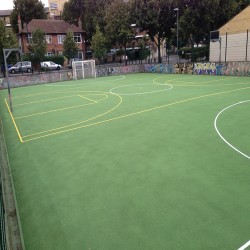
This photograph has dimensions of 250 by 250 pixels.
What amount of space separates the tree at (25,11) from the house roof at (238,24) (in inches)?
1699

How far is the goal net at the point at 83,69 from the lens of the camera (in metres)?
34.7

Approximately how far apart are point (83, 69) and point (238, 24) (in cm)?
2047

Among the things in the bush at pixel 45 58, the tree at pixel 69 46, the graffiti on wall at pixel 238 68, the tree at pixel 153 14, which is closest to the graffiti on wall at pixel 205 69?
the graffiti on wall at pixel 238 68

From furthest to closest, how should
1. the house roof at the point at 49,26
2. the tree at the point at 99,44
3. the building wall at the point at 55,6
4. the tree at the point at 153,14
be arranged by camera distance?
the building wall at the point at 55,6 < the house roof at the point at 49,26 < the tree at the point at 99,44 < the tree at the point at 153,14

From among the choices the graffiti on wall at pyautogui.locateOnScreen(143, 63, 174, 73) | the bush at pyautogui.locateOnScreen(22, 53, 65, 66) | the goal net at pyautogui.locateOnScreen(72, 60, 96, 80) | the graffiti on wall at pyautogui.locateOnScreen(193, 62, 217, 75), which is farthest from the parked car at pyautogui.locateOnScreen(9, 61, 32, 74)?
the graffiti on wall at pyautogui.locateOnScreen(193, 62, 217, 75)

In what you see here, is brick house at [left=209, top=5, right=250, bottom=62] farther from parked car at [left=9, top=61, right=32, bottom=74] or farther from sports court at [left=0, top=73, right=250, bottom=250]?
parked car at [left=9, top=61, right=32, bottom=74]

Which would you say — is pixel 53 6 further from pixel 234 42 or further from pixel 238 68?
pixel 238 68

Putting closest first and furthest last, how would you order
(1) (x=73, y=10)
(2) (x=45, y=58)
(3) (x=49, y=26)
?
(2) (x=45, y=58) → (3) (x=49, y=26) → (1) (x=73, y=10)

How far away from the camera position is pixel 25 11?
2454 inches

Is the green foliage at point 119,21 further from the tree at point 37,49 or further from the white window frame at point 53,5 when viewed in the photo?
the white window frame at point 53,5

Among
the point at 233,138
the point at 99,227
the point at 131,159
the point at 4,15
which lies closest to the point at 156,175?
the point at 131,159

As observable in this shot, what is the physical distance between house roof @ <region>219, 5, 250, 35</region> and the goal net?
17818mm

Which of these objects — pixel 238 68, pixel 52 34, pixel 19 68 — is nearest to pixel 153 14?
pixel 238 68

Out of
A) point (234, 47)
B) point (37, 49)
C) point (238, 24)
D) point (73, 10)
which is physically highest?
point (73, 10)
